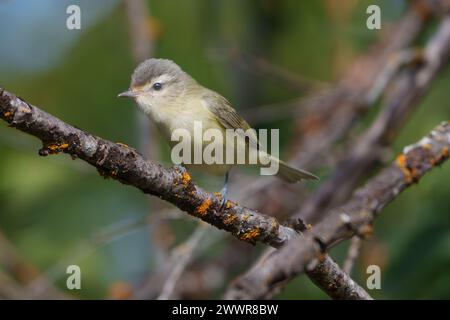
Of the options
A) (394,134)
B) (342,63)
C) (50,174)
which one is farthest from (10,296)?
(342,63)

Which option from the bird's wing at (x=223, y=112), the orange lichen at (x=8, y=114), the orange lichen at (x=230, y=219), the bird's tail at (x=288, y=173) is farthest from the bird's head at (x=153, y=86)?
the orange lichen at (x=8, y=114)

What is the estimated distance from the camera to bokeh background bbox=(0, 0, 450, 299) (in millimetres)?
5445

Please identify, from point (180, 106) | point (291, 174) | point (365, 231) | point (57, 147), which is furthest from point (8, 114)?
point (291, 174)

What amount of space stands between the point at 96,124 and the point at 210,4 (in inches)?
61.2

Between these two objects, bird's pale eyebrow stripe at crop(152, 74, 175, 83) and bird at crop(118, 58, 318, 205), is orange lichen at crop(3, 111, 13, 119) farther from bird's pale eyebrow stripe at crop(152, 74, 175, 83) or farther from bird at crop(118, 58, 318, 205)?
bird's pale eyebrow stripe at crop(152, 74, 175, 83)

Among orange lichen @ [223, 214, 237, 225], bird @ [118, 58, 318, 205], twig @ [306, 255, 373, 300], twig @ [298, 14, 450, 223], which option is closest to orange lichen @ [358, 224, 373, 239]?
twig @ [306, 255, 373, 300]

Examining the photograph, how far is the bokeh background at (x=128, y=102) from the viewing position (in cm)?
545

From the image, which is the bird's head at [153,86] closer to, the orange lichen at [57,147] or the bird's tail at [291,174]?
the bird's tail at [291,174]

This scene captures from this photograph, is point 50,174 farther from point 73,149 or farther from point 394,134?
point 73,149

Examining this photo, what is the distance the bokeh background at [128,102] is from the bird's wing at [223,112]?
786mm

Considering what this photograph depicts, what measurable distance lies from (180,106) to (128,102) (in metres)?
2.75

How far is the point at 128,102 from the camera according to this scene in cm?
645

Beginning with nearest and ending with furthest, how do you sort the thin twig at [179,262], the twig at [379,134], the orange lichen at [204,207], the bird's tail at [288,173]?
the orange lichen at [204,207], the thin twig at [179,262], the bird's tail at [288,173], the twig at [379,134]

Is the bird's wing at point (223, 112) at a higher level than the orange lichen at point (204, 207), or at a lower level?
higher
